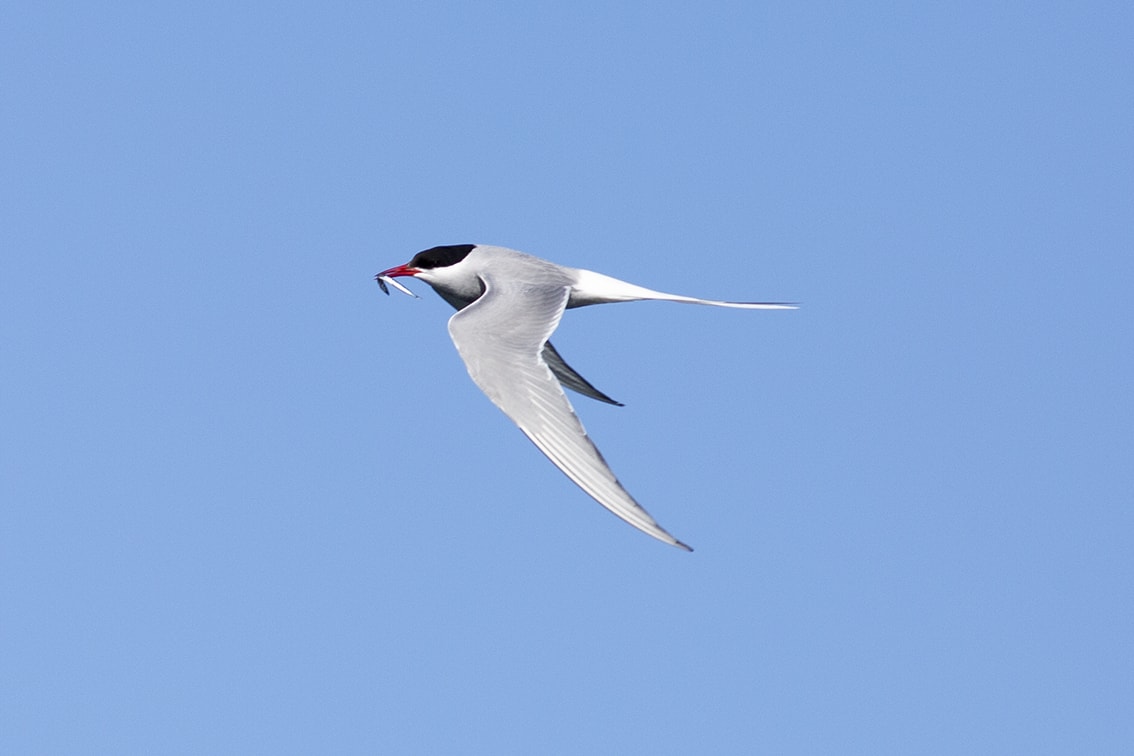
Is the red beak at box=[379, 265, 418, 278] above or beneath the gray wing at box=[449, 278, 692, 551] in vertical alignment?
above

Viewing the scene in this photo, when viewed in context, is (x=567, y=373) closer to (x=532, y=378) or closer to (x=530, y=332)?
(x=530, y=332)

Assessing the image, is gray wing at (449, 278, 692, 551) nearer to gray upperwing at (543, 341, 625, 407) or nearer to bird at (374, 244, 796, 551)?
bird at (374, 244, 796, 551)

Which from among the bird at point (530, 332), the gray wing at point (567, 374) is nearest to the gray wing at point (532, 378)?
the bird at point (530, 332)

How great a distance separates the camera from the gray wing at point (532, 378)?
8508 mm

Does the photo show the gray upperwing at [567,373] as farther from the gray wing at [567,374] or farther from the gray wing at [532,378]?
the gray wing at [532,378]

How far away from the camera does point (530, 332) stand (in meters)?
10.5

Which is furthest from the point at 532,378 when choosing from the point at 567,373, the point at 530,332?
the point at 567,373

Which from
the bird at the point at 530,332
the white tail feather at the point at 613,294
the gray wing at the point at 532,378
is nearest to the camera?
the gray wing at the point at 532,378

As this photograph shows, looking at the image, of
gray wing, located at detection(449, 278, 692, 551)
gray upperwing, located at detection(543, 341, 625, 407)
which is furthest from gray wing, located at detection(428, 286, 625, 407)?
gray wing, located at detection(449, 278, 692, 551)

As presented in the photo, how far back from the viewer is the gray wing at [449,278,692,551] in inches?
335

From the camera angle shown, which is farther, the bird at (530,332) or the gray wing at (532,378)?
the bird at (530,332)

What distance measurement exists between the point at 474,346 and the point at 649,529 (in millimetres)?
2648

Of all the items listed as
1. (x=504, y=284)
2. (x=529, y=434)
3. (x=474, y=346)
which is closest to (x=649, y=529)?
(x=529, y=434)

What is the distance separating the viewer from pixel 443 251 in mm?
12898
